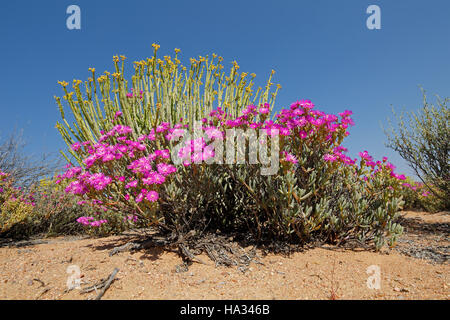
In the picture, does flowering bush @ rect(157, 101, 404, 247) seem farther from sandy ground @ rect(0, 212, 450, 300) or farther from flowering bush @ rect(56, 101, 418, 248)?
sandy ground @ rect(0, 212, 450, 300)

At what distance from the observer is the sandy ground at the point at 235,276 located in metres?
2.71

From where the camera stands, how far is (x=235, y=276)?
3.04m

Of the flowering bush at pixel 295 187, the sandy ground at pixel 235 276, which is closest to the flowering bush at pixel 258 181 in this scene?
the flowering bush at pixel 295 187

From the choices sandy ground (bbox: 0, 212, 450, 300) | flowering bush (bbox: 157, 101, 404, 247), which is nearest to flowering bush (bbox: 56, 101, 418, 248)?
flowering bush (bbox: 157, 101, 404, 247)

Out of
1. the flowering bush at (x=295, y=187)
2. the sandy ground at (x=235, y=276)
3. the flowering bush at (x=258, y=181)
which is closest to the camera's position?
the sandy ground at (x=235, y=276)

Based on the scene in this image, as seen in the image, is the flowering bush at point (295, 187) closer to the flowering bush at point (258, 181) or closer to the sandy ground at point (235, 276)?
the flowering bush at point (258, 181)

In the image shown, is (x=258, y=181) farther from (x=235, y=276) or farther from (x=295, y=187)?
(x=235, y=276)

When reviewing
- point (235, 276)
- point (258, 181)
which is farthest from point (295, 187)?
point (235, 276)

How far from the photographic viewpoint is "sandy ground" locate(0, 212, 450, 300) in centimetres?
271

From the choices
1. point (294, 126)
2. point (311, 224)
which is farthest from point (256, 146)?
point (311, 224)

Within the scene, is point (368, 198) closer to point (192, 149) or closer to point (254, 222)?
point (254, 222)

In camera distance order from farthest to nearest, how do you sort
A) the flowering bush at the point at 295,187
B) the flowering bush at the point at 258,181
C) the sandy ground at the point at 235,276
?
the flowering bush at the point at 295,187
the flowering bush at the point at 258,181
the sandy ground at the point at 235,276

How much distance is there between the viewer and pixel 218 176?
3.73 m

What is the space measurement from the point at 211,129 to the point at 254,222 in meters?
1.68
